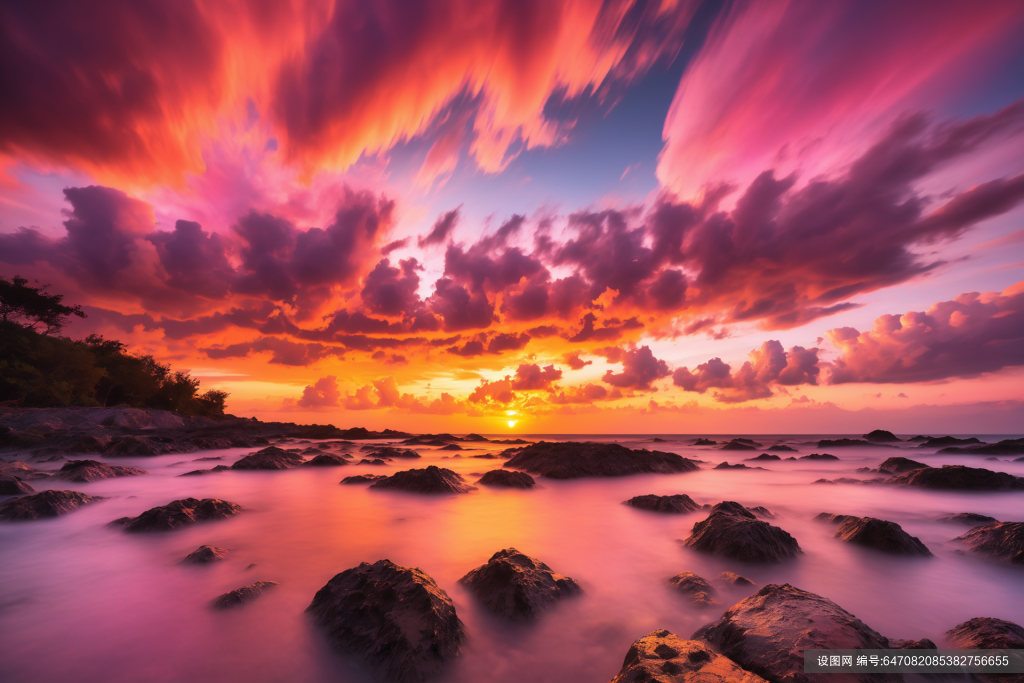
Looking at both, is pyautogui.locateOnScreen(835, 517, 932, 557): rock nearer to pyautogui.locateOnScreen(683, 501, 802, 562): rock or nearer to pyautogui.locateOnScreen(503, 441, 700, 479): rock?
pyautogui.locateOnScreen(683, 501, 802, 562): rock

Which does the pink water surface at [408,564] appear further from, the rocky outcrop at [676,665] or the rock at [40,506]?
the rocky outcrop at [676,665]

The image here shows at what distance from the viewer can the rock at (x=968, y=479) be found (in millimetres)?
11258

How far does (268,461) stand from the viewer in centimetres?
1614

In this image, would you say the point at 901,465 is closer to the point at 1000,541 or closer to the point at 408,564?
the point at 1000,541

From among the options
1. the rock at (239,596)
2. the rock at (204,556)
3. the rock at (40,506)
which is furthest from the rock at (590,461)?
the rock at (40,506)

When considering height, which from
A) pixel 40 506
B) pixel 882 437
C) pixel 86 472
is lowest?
pixel 882 437

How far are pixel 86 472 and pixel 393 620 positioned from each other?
15.5m

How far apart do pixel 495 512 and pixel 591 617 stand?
17.6 feet

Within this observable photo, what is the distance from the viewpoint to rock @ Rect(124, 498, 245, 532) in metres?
6.87

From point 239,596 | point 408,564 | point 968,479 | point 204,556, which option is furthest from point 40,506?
point 968,479

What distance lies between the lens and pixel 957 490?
11352 millimetres

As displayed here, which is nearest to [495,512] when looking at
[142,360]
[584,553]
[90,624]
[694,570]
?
[584,553]

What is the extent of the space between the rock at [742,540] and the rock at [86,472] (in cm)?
1762

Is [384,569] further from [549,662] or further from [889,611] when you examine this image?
[889,611]
